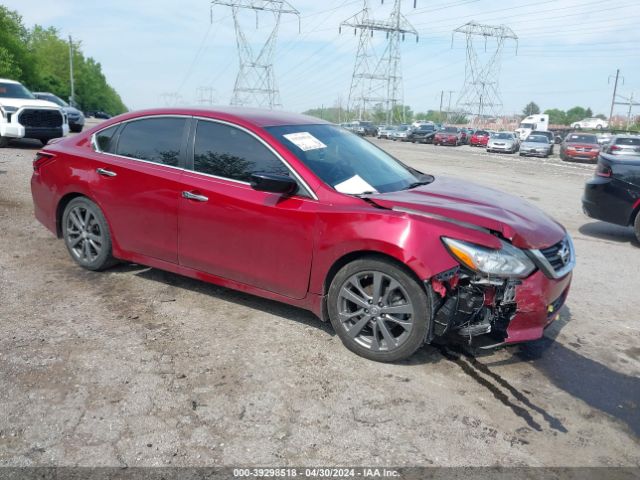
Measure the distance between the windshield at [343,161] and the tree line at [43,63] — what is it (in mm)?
49784

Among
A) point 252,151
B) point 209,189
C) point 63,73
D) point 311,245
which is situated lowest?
point 311,245

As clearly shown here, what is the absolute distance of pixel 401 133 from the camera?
159ft

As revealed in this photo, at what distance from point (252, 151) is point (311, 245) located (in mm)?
918

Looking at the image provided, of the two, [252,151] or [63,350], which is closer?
[63,350]

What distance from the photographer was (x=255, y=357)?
11.8 ft

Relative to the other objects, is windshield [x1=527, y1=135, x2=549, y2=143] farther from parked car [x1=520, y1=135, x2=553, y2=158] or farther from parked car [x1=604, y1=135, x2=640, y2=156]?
parked car [x1=604, y1=135, x2=640, y2=156]

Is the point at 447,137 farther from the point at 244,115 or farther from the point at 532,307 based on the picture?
the point at 532,307

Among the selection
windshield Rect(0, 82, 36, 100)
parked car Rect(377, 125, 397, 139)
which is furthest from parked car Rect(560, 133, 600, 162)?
windshield Rect(0, 82, 36, 100)

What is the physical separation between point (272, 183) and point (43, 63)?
8307 cm

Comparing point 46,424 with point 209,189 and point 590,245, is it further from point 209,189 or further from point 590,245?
point 590,245

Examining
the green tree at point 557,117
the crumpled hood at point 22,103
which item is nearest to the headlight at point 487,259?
the crumpled hood at point 22,103

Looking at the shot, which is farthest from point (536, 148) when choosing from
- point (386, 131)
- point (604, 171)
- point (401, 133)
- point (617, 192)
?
point (617, 192)

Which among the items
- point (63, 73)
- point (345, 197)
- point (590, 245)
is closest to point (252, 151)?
point (345, 197)

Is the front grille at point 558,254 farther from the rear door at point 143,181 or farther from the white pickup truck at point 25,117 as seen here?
the white pickup truck at point 25,117
